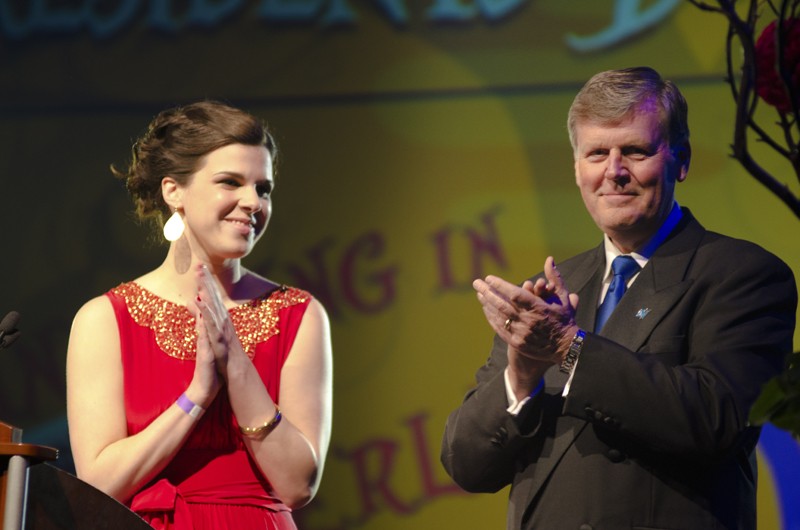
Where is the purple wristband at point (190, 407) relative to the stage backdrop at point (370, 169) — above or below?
below

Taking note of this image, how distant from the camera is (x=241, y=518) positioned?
91.4 inches

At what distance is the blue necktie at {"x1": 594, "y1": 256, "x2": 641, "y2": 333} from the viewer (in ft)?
6.59

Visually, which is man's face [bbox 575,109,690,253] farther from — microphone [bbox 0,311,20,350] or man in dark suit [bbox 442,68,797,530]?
microphone [bbox 0,311,20,350]

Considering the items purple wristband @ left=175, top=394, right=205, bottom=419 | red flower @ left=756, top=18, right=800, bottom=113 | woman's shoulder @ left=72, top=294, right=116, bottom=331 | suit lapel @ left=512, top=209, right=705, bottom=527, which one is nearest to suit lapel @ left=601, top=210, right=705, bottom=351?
suit lapel @ left=512, top=209, right=705, bottom=527

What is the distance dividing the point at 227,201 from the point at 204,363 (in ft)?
1.14

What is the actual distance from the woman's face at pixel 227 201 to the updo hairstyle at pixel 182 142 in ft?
0.08

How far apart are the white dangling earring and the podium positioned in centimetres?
96

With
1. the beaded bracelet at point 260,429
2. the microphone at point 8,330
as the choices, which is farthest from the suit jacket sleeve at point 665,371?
the microphone at point 8,330

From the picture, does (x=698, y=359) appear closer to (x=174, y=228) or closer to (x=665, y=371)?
(x=665, y=371)

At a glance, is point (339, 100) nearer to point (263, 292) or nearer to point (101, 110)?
point (101, 110)

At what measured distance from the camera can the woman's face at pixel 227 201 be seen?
240 centimetres

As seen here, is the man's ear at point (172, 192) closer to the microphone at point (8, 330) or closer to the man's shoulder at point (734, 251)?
the microphone at point (8, 330)

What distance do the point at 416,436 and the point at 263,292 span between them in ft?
3.77

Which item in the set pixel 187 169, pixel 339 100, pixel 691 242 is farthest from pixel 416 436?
pixel 691 242
